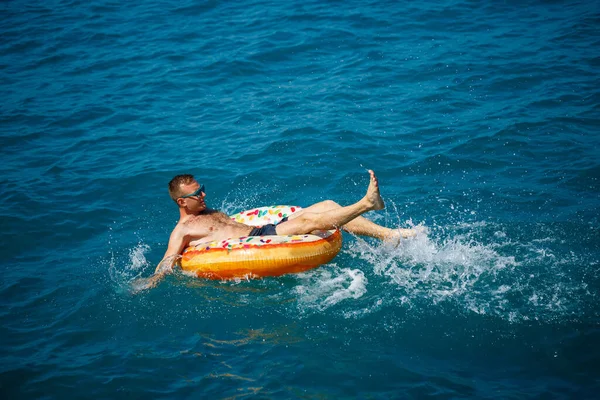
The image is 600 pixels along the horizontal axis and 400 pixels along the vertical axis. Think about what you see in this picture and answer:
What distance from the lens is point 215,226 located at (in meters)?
7.30

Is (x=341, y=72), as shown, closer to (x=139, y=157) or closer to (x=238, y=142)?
(x=238, y=142)

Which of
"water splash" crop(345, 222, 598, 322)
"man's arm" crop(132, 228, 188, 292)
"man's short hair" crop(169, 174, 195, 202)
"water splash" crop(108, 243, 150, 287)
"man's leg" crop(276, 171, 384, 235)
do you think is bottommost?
"water splash" crop(345, 222, 598, 322)

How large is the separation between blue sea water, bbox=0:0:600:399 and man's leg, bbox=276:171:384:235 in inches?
22.4

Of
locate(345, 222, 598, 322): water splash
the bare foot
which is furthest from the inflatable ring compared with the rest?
the bare foot

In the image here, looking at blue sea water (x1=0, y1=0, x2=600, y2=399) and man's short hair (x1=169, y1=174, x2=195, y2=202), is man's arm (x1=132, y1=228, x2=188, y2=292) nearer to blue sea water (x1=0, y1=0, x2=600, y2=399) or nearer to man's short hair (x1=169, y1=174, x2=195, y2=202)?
blue sea water (x1=0, y1=0, x2=600, y2=399)

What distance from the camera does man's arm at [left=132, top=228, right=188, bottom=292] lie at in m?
6.94

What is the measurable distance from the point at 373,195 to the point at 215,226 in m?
2.17

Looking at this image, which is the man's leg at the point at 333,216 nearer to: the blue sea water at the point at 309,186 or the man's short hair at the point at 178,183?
the blue sea water at the point at 309,186

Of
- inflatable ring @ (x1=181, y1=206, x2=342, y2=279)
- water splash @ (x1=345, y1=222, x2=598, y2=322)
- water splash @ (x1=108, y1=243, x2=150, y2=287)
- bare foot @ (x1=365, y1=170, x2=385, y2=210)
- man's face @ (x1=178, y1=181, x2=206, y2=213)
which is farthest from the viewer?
water splash @ (x1=108, y1=243, x2=150, y2=287)

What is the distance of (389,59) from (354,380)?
870 centimetres

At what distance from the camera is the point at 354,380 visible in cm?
530

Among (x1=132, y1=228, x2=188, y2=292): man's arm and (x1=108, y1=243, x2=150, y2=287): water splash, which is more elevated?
(x1=132, y1=228, x2=188, y2=292): man's arm

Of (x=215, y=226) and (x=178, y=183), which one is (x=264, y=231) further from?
Result: (x=178, y=183)

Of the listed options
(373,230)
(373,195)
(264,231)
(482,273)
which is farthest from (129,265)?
(482,273)
